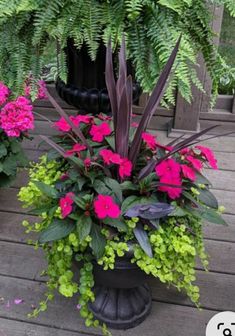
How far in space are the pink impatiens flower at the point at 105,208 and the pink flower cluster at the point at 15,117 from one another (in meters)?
0.57

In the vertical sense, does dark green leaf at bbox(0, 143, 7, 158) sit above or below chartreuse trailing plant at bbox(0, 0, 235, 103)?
below

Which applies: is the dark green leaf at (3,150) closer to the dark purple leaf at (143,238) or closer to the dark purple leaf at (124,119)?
the dark purple leaf at (124,119)

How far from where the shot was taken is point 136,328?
1.11 metres

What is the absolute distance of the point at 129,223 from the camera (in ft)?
3.12

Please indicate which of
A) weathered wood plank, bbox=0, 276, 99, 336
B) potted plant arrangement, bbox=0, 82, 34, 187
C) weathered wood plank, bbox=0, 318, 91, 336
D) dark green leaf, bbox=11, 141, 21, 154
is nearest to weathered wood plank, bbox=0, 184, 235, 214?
potted plant arrangement, bbox=0, 82, 34, 187

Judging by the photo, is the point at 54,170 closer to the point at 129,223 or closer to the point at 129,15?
the point at 129,223

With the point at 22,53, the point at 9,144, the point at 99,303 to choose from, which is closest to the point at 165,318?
the point at 99,303

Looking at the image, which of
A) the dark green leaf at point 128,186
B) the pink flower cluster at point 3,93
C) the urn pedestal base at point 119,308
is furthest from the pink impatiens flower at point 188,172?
the pink flower cluster at point 3,93

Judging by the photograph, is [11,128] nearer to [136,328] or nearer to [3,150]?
[3,150]

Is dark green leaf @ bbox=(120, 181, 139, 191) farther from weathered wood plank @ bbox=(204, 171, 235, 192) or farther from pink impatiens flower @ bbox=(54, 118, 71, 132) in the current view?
weathered wood plank @ bbox=(204, 171, 235, 192)

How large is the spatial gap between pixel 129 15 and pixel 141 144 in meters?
0.37

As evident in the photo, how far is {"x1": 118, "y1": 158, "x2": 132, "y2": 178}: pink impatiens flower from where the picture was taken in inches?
38.8

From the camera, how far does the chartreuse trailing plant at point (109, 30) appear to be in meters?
1.24

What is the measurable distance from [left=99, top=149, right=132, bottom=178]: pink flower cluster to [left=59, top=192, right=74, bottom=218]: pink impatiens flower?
12 centimetres
